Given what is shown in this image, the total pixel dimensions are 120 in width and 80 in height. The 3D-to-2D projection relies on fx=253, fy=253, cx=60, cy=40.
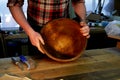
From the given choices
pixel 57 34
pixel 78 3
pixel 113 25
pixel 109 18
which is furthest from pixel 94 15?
pixel 57 34

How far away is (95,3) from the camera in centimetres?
319

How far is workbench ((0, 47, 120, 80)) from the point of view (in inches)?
46.0

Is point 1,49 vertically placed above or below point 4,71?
below

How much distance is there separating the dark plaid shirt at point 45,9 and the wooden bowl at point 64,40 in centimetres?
13

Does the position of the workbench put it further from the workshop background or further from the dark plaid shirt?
the workshop background

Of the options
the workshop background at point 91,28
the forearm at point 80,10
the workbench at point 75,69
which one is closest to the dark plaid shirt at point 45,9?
the forearm at point 80,10

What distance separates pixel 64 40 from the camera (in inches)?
55.2

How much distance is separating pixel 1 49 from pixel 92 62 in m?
1.31

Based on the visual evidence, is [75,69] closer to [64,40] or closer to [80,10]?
[64,40]

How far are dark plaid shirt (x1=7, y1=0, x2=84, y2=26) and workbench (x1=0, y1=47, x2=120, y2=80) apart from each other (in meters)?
0.24

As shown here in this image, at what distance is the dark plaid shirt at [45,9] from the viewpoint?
1438 millimetres

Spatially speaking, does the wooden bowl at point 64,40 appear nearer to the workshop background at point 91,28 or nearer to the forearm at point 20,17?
the forearm at point 20,17

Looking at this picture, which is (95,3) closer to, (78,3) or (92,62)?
(78,3)

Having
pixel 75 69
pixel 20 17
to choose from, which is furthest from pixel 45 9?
pixel 75 69
